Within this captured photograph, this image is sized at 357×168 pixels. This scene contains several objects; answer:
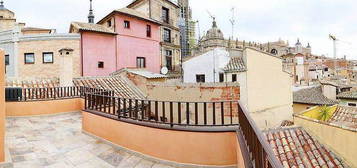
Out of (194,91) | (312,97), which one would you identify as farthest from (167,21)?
(312,97)

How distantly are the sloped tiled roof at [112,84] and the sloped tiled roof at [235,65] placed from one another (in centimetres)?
697

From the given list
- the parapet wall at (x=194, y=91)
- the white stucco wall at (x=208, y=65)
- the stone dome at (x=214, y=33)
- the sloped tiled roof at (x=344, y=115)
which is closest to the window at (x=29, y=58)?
the parapet wall at (x=194, y=91)

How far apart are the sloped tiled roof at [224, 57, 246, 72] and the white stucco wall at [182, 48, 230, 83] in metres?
0.34

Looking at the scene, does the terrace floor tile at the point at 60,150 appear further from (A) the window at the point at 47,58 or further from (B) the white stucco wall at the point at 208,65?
(B) the white stucco wall at the point at 208,65

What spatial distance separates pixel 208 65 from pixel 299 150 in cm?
1035

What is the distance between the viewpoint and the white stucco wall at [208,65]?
17125mm

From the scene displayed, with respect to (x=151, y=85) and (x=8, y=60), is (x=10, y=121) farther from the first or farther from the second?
(x=8, y=60)

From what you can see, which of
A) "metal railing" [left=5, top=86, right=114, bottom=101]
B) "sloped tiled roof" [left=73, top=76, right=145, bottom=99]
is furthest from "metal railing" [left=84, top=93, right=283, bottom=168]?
"sloped tiled roof" [left=73, top=76, right=145, bottom=99]

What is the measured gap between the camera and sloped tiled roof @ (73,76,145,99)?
1253 centimetres

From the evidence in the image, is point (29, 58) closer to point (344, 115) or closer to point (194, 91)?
point (194, 91)

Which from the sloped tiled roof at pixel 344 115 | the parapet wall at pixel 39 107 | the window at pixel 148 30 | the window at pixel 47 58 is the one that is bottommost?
the sloped tiled roof at pixel 344 115

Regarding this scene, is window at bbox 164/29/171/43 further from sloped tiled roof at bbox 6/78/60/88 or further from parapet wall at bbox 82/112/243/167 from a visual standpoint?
parapet wall at bbox 82/112/243/167

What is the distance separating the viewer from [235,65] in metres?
16.6

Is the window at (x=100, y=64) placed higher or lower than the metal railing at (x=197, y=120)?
higher
